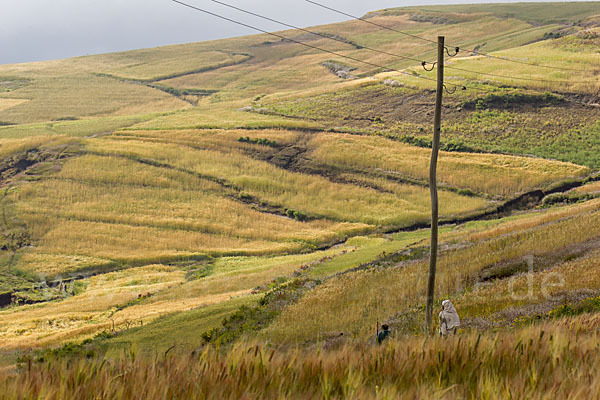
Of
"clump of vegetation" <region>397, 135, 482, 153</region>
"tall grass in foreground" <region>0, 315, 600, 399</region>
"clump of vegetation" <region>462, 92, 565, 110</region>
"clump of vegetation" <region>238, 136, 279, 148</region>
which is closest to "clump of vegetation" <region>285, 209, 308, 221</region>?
"clump of vegetation" <region>238, 136, 279, 148</region>

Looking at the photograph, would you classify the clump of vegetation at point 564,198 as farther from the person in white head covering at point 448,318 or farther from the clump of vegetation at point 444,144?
the person in white head covering at point 448,318

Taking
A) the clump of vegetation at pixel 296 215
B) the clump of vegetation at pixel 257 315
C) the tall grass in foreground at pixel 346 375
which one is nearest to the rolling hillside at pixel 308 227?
the tall grass in foreground at pixel 346 375

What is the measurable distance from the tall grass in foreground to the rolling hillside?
0.10 ft

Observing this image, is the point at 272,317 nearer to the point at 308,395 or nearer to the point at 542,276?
the point at 542,276

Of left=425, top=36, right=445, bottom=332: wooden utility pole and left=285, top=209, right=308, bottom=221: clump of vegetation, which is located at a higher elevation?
left=425, top=36, right=445, bottom=332: wooden utility pole

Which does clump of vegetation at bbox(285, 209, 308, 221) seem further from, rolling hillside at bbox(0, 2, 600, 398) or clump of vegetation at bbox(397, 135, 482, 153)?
clump of vegetation at bbox(397, 135, 482, 153)

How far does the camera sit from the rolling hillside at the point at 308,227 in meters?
4.95

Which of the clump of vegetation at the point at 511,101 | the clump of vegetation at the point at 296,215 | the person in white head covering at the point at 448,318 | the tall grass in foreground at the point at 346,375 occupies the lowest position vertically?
the clump of vegetation at the point at 296,215

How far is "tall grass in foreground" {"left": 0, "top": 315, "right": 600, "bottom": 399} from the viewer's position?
3.84m

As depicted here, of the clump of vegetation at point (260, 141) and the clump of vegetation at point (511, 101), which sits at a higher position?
the clump of vegetation at point (511, 101)

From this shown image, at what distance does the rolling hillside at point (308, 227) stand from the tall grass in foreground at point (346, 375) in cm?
3

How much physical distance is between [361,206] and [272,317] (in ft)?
168

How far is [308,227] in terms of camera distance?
2827 inches

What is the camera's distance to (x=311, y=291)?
30391mm
